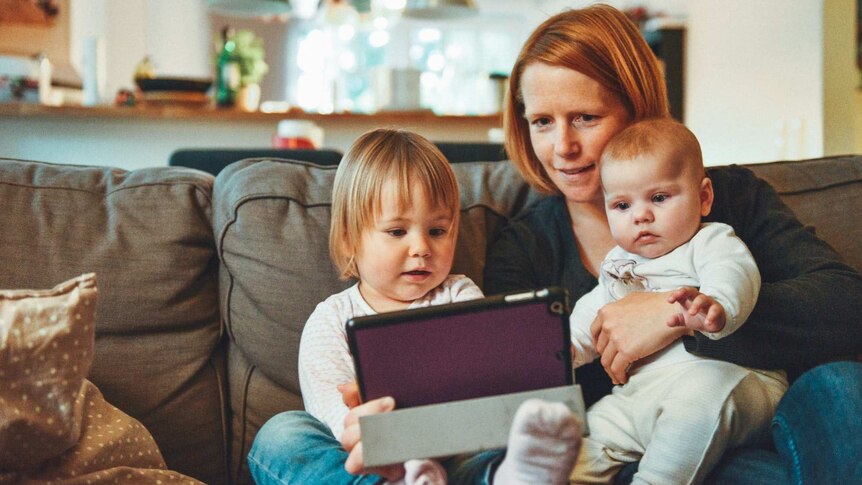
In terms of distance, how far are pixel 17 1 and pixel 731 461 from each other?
5.33 metres

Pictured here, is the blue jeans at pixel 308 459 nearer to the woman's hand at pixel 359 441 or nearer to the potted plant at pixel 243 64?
the woman's hand at pixel 359 441

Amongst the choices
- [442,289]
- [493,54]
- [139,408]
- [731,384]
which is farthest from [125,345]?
[493,54]

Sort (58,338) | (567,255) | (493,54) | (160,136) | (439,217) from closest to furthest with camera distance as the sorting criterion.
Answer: (58,338) < (439,217) < (567,255) < (160,136) < (493,54)

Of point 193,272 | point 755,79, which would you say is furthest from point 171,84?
point 755,79

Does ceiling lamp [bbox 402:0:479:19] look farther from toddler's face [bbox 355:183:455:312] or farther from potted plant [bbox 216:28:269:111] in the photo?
toddler's face [bbox 355:183:455:312]

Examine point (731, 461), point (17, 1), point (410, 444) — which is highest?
point (17, 1)

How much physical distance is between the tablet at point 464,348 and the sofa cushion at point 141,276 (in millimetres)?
642

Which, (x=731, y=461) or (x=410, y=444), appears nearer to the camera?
(x=410, y=444)

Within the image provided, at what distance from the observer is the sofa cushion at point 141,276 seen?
4.75ft

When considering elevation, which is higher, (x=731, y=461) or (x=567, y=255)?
(x=567, y=255)

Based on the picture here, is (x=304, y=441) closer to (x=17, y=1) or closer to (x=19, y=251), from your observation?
(x=19, y=251)

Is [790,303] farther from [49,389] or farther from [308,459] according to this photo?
[49,389]

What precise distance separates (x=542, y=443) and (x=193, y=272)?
0.89 metres

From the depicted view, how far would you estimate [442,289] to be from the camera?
1418 mm
